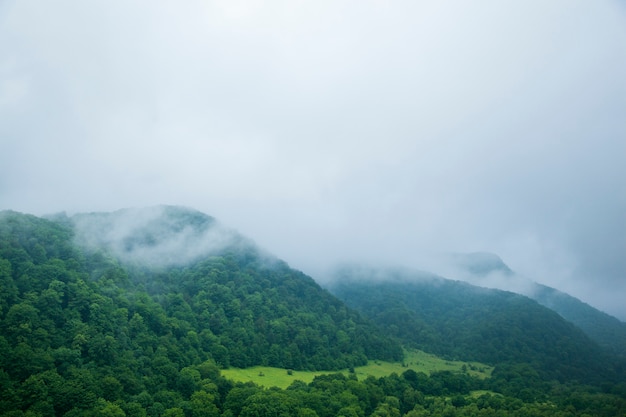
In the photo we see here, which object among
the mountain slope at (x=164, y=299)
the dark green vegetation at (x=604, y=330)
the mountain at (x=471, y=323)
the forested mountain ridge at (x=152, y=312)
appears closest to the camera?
the forested mountain ridge at (x=152, y=312)

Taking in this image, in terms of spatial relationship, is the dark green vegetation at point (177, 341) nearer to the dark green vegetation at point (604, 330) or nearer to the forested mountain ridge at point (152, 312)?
the forested mountain ridge at point (152, 312)

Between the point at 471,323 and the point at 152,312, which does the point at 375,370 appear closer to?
the point at 152,312

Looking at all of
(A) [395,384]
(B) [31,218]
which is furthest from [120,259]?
(A) [395,384]

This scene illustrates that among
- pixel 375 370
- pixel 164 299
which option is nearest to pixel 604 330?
pixel 375 370

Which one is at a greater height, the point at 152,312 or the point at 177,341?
the point at 152,312

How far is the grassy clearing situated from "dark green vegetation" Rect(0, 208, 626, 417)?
2800 mm

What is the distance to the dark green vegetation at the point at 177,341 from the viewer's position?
48406 millimetres

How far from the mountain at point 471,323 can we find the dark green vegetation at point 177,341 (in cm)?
1975

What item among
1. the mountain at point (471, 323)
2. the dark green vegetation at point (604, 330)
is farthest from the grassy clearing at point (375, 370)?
the dark green vegetation at point (604, 330)

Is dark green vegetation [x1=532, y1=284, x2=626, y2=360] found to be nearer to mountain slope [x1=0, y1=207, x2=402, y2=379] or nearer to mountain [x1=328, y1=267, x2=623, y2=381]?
mountain [x1=328, y1=267, x2=623, y2=381]

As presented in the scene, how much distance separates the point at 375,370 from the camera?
92000 mm

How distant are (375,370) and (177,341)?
4692 centimetres

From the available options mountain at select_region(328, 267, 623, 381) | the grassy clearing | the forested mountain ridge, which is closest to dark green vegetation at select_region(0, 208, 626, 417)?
the forested mountain ridge

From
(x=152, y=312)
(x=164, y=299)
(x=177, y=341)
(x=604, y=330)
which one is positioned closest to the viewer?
(x=152, y=312)
